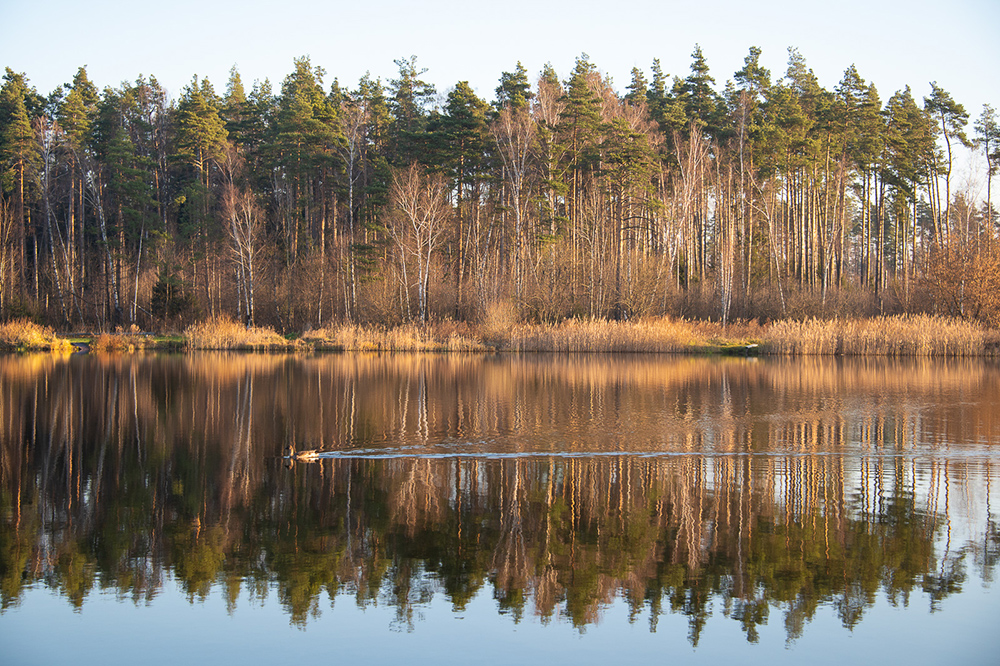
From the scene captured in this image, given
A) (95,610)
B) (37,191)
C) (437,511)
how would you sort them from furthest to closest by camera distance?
1. (37,191)
2. (437,511)
3. (95,610)

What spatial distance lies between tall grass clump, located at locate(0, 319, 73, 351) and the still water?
947 inches

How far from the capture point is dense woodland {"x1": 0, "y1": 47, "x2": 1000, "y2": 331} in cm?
4325

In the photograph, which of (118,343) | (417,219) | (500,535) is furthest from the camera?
(417,219)

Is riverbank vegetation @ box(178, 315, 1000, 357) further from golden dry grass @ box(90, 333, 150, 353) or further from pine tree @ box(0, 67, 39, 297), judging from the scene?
pine tree @ box(0, 67, 39, 297)

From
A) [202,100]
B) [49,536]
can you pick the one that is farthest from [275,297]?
[49,536]

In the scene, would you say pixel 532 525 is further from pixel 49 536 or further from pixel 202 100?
pixel 202 100

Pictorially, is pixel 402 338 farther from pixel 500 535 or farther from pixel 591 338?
pixel 500 535

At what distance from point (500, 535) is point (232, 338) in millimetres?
33978

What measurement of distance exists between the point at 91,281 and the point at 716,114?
40299 mm

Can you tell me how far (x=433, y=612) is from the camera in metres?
6.81

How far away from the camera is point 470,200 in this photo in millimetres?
48625

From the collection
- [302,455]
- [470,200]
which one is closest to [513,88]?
[470,200]

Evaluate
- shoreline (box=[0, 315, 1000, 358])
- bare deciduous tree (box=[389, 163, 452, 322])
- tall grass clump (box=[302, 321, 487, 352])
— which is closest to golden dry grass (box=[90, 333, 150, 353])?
shoreline (box=[0, 315, 1000, 358])

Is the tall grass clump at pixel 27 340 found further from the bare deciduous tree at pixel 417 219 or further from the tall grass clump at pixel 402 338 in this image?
the bare deciduous tree at pixel 417 219
